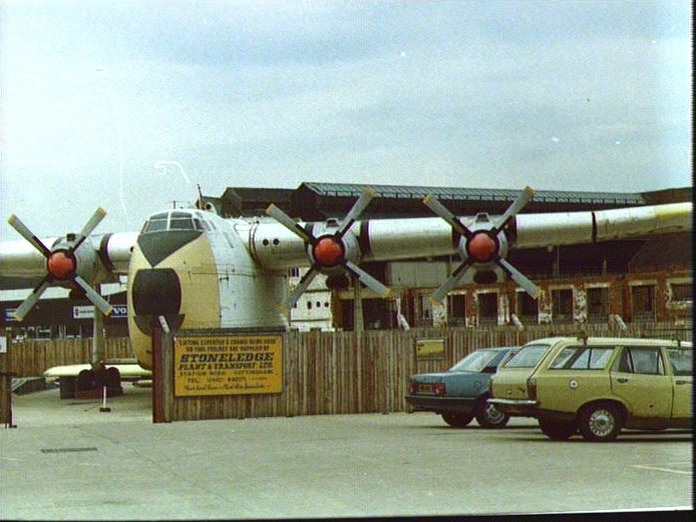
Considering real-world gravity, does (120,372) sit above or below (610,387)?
below

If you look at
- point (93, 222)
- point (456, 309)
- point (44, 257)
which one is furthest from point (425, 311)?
point (44, 257)

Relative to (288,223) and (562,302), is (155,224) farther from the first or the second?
(562,302)

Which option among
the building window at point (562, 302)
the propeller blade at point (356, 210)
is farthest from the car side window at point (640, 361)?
the building window at point (562, 302)

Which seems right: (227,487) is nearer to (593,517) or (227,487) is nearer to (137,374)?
(593,517)

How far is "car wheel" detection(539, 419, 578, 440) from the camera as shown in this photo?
15359mm

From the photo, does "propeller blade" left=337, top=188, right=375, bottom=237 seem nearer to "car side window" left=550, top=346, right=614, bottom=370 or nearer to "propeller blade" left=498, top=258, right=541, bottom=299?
"propeller blade" left=498, top=258, right=541, bottom=299

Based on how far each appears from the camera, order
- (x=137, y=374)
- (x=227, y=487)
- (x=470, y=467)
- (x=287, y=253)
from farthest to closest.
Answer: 1. (x=137, y=374)
2. (x=287, y=253)
3. (x=470, y=467)
4. (x=227, y=487)

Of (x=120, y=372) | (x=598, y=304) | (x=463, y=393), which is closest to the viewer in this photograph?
(x=463, y=393)

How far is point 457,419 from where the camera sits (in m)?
18.8

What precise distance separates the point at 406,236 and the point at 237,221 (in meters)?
4.70

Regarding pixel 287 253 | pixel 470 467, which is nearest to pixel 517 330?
pixel 287 253

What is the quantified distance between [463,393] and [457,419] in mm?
1248

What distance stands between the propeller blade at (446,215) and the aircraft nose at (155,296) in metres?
6.50

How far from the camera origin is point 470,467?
1196 centimetres
